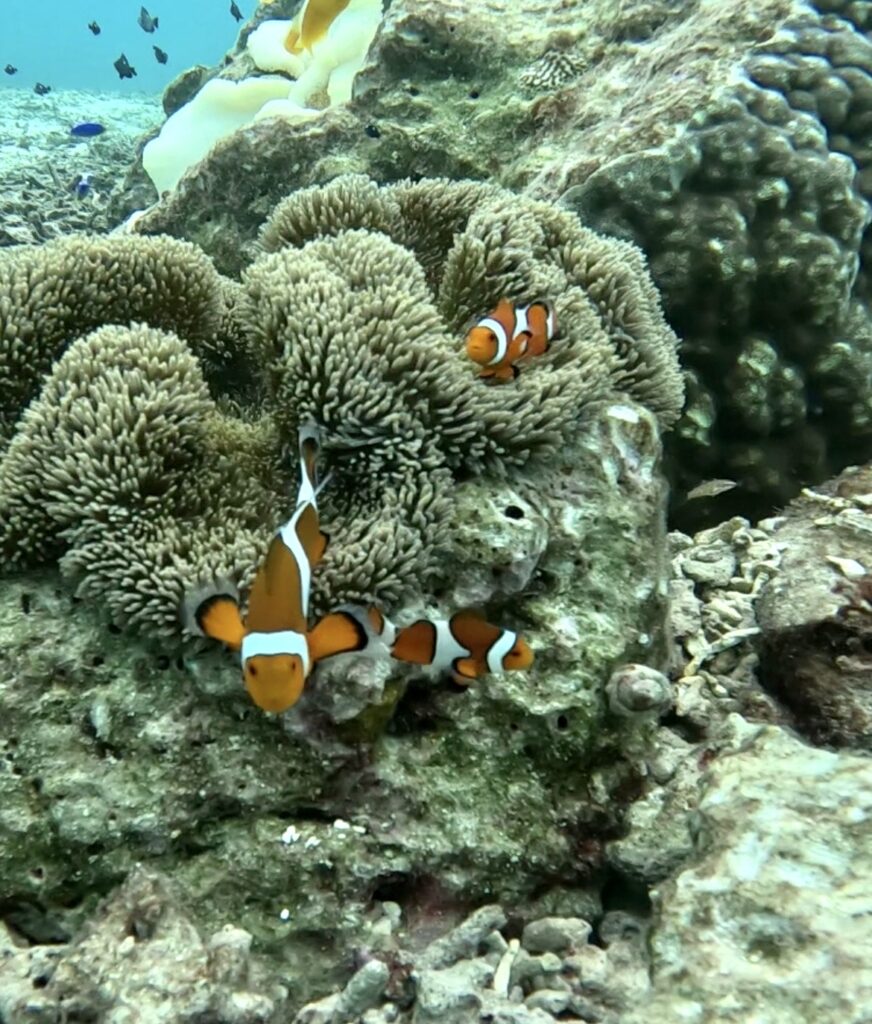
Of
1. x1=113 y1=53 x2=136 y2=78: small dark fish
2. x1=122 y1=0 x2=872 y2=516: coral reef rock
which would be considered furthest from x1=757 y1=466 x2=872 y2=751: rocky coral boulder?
x1=113 y1=53 x2=136 y2=78: small dark fish

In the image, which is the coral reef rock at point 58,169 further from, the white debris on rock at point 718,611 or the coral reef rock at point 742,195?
the white debris on rock at point 718,611

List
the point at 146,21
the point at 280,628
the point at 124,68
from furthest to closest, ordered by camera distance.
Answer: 1. the point at 146,21
2. the point at 124,68
3. the point at 280,628

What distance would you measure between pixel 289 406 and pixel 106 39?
361 ft

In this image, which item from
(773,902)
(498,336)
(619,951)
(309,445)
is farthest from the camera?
(498,336)

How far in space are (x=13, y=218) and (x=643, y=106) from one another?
23.8 ft

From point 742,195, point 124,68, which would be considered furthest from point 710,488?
point 124,68

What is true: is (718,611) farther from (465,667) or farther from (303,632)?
(303,632)

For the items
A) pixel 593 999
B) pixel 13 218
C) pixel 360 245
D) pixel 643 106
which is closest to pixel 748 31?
pixel 643 106

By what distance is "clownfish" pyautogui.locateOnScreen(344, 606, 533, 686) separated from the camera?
203cm

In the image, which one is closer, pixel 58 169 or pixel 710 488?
pixel 710 488

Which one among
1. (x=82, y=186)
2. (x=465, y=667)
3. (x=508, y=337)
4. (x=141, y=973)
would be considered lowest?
(x=141, y=973)

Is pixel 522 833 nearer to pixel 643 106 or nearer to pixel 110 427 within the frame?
pixel 110 427

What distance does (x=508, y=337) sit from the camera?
95.4 inches

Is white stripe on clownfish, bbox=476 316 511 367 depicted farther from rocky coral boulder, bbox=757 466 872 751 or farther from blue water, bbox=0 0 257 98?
blue water, bbox=0 0 257 98
